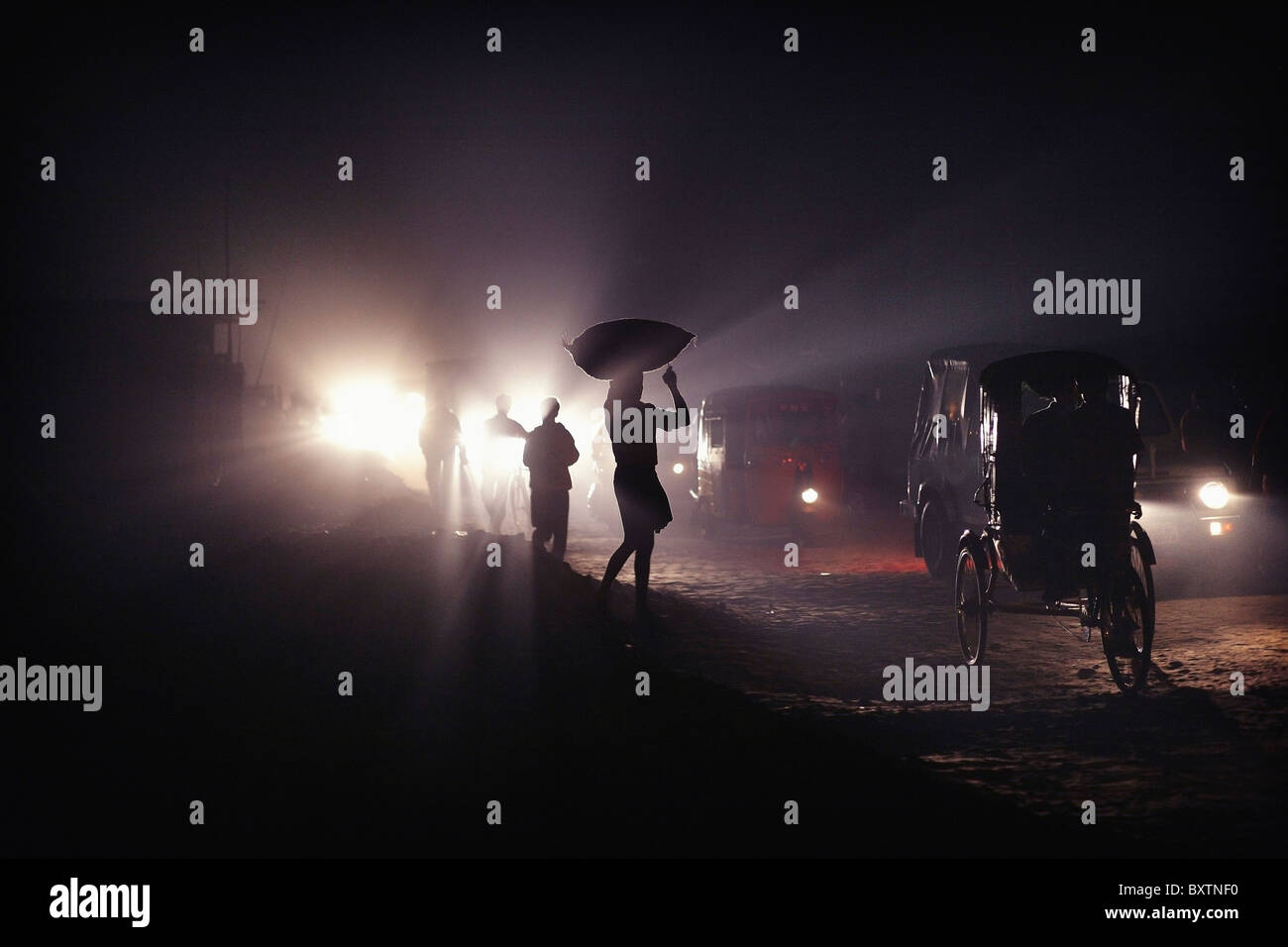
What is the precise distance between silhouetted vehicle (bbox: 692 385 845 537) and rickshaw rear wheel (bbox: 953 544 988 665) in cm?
1010

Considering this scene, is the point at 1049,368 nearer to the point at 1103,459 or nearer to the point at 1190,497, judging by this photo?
the point at 1103,459

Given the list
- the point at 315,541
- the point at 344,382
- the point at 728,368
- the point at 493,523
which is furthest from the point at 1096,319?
the point at 344,382

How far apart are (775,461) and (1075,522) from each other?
454 inches

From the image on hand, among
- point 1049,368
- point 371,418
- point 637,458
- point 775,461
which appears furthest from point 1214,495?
point 371,418

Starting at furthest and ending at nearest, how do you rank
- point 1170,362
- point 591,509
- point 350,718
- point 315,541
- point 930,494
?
point 591,509
point 315,541
point 930,494
point 1170,362
point 350,718

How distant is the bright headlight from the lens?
436 inches

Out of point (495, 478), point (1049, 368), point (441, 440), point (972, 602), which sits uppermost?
point (441, 440)

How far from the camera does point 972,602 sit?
344 inches

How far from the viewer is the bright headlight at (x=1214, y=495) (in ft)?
36.4

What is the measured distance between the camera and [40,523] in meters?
24.8

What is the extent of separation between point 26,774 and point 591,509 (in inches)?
842

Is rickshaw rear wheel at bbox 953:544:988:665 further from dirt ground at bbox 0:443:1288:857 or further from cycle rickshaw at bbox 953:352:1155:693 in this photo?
dirt ground at bbox 0:443:1288:857

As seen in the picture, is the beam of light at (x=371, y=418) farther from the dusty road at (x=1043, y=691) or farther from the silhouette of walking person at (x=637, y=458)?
the silhouette of walking person at (x=637, y=458)
